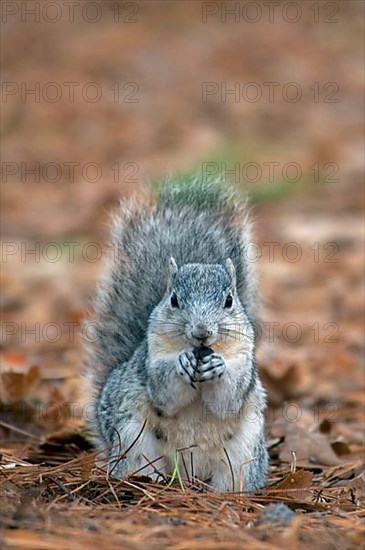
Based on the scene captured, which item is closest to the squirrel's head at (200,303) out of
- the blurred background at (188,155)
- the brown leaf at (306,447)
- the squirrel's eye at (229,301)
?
the squirrel's eye at (229,301)

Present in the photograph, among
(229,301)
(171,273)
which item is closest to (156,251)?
(171,273)

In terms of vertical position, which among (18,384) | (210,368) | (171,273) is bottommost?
(18,384)

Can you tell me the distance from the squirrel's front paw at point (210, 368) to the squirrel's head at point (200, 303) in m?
0.05

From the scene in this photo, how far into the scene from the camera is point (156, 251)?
4.19m

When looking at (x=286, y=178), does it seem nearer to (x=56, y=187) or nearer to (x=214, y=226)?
(x=56, y=187)

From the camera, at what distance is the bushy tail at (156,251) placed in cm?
416

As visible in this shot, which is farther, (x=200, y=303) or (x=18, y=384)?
(x=18, y=384)

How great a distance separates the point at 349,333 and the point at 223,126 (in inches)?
192

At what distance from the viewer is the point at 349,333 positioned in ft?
21.0

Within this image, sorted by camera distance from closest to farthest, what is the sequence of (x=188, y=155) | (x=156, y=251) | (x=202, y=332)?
(x=202, y=332), (x=156, y=251), (x=188, y=155)

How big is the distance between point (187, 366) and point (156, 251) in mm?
881

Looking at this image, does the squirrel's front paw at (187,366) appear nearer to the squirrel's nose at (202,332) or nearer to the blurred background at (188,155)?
the squirrel's nose at (202,332)

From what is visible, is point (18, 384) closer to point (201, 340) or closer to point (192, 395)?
point (192, 395)

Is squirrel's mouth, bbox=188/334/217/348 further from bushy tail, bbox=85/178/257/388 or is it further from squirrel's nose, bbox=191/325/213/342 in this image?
bushy tail, bbox=85/178/257/388
